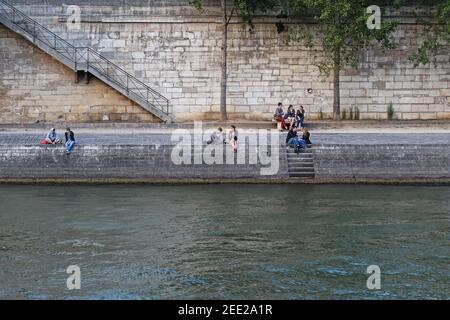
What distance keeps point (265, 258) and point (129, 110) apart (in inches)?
778

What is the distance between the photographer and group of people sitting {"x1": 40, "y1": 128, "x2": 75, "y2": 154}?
32469mm

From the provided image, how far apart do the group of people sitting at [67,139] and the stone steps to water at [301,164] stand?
24.0 ft

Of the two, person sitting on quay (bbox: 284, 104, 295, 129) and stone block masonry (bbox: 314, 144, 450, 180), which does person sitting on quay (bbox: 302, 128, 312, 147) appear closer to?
stone block masonry (bbox: 314, 144, 450, 180)

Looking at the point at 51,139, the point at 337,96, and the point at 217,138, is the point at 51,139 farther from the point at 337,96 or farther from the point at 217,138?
the point at 337,96

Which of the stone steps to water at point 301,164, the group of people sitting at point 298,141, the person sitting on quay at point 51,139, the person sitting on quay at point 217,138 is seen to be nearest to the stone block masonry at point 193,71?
the person sitting on quay at point 51,139

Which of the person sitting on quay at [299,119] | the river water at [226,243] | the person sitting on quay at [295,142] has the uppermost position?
the person sitting on quay at [299,119]

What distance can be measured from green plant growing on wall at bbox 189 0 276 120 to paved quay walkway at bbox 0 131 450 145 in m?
4.48

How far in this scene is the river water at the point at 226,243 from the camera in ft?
58.0

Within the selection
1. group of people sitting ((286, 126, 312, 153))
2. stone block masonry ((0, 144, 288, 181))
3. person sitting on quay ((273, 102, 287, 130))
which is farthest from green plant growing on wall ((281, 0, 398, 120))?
stone block masonry ((0, 144, 288, 181))

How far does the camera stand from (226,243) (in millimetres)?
21188

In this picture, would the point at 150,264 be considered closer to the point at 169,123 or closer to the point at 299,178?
the point at 299,178

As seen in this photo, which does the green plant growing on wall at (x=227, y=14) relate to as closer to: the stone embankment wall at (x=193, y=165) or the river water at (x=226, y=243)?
the stone embankment wall at (x=193, y=165)

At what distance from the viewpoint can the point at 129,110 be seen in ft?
127
